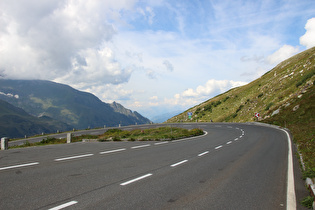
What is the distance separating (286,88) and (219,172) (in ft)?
184

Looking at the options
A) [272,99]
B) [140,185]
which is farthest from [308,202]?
[272,99]

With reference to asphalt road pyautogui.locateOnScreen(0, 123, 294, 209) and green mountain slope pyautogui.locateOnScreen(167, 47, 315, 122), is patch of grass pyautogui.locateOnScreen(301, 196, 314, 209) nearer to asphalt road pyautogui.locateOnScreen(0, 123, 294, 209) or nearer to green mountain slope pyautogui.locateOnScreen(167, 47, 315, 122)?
asphalt road pyautogui.locateOnScreen(0, 123, 294, 209)

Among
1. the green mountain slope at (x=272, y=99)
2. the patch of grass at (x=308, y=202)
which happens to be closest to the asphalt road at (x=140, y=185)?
the patch of grass at (x=308, y=202)

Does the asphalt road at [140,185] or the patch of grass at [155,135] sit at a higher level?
the patch of grass at [155,135]

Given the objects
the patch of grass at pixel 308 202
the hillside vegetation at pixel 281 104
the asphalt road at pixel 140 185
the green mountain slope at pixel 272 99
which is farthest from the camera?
the green mountain slope at pixel 272 99

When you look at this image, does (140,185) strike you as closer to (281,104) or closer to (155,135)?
(155,135)

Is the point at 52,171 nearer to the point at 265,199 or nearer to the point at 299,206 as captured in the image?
the point at 265,199

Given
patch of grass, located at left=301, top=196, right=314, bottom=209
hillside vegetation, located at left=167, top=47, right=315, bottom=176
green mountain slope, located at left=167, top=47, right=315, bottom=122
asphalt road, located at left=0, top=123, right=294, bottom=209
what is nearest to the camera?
asphalt road, located at left=0, top=123, right=294, bottom=209

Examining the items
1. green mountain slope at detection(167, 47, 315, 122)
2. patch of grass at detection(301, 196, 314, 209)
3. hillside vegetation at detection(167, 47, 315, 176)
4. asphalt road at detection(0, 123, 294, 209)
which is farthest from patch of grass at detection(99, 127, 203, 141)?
green mountain slope at detection(167, 47, 315, 122)

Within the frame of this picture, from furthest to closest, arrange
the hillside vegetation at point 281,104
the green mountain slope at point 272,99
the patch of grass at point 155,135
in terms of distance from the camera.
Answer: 1. the green mountain slope at point 272,99
2. the hillside vegetation at point 281,104
3. the patch of grass at point 155,135

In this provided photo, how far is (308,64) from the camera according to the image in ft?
189

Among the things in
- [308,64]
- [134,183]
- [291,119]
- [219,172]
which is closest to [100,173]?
[134,183]

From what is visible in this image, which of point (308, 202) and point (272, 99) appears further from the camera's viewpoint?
point (272, 99)

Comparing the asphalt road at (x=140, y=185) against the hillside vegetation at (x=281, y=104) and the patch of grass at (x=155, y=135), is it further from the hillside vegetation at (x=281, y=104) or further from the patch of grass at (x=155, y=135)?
the hillside vegetation at (x=281, y=104)
